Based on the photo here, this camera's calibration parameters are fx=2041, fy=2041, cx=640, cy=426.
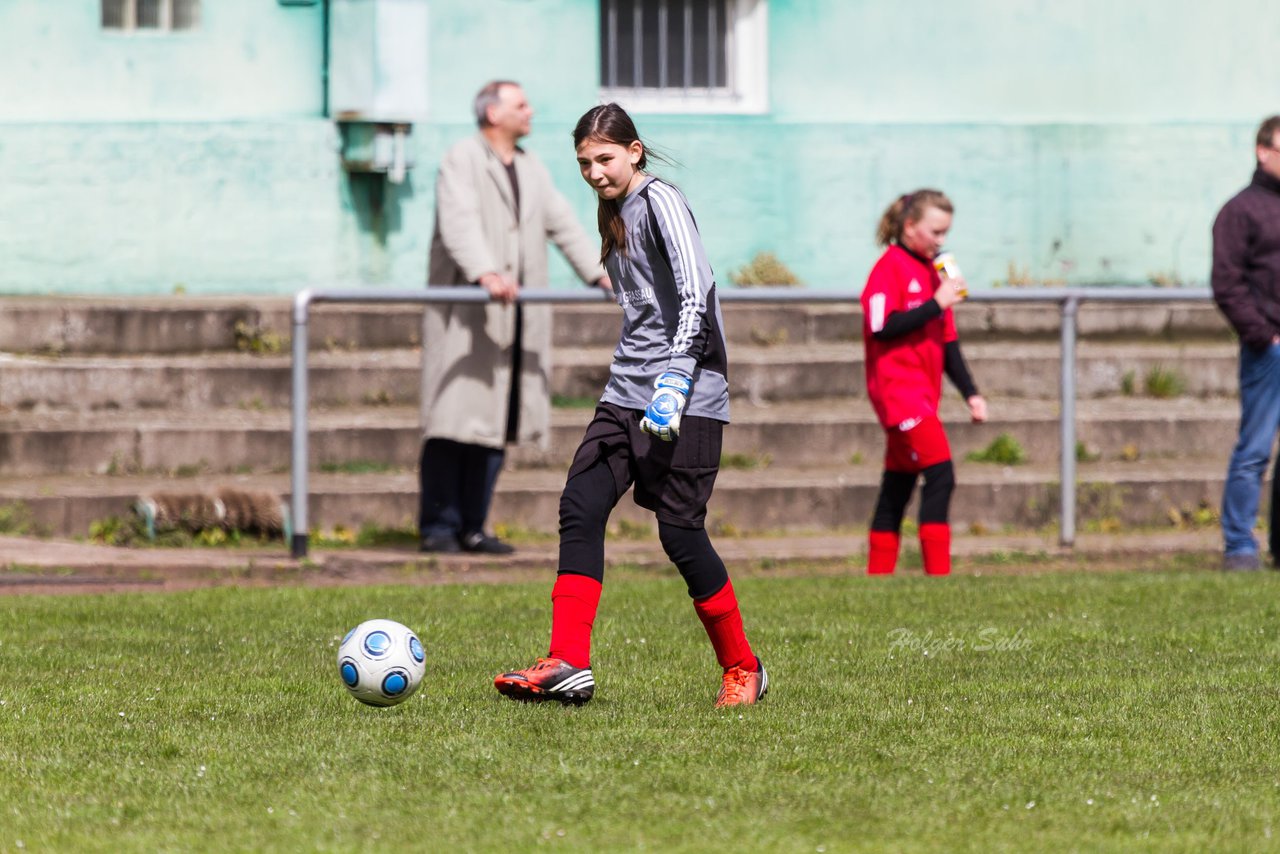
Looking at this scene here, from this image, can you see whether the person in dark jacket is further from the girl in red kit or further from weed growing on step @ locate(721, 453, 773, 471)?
weed growing on step @ locate(721, 453, 773, 471)

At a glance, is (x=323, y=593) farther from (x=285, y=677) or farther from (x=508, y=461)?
(x=508, y=461)

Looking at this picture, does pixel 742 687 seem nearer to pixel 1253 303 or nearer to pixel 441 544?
pixel 441 544

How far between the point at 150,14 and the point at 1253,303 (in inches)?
289

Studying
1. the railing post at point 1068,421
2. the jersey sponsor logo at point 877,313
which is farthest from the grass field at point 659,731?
the railing post at point 1068,421

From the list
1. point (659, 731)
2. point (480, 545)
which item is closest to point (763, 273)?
point (480, 545)

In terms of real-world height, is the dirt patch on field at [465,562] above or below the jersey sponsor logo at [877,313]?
below

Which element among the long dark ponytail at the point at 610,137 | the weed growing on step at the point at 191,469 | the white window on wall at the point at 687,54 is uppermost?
the white window on wall at the point at 687,54

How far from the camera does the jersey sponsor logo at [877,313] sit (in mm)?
8711

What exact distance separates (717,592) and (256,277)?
25.4ft

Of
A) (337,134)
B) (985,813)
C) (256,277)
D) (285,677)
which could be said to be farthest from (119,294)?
(985,813)

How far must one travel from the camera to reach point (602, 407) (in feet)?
20.0

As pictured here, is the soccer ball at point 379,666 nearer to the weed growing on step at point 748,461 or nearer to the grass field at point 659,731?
the grass field at point 659,731

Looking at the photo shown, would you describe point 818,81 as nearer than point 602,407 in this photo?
No

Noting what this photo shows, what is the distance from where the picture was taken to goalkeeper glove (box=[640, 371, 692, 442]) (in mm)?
5609
